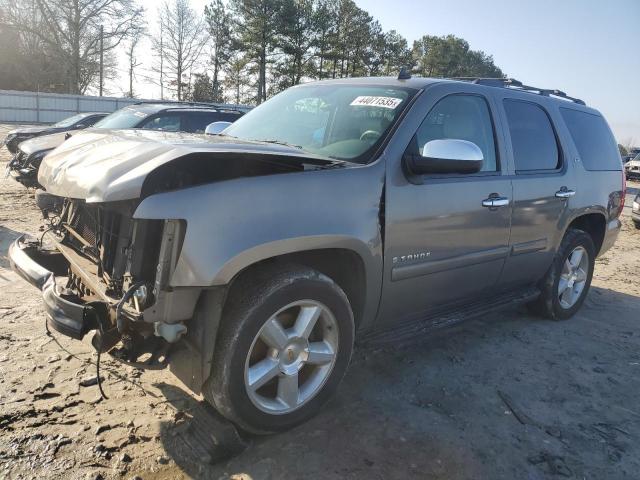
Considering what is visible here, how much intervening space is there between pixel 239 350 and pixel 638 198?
39.8 feet

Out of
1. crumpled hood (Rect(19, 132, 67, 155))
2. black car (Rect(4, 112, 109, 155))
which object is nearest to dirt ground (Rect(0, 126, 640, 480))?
crumpled hood (Rect(19, 132, 67, 155))

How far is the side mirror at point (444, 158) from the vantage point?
2.92 meters

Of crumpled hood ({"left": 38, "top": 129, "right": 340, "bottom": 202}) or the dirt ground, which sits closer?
crumpled hood ({"left": 38, "top": 129, "right": 340, "bottom": 202})

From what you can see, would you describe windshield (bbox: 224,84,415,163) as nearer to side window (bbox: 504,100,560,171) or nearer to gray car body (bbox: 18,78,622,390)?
gray car body (bbox: 18,78,622,390)

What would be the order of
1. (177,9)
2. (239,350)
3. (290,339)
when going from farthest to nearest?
(177,9)
(290,339)
(239,350)

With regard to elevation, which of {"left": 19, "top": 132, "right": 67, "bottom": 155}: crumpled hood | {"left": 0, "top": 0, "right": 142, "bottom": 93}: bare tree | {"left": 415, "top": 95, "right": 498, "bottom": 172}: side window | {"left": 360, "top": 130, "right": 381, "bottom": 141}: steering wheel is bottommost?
{"left": 19, "top": 132, "right": 67, "bottom": 155}: crumpled hood

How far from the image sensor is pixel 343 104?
3.50 metres

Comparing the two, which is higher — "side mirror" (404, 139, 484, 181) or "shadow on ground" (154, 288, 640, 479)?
"side mirror" (404, 139, 484, 181)

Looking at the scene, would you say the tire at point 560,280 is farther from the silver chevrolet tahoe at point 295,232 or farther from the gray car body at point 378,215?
the silver chevrolet tahoe at point 295,232

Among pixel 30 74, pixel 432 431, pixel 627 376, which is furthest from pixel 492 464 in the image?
pixel 30 74

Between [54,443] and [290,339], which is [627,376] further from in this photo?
[54,443]

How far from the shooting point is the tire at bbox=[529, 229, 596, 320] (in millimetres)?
4605

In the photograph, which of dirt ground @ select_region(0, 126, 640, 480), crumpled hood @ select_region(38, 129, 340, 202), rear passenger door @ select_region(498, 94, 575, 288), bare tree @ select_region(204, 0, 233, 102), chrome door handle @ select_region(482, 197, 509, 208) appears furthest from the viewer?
bare tree @ select_region(204, 0, 233, 102)

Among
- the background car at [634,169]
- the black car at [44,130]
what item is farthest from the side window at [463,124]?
the background car at [634,169]
